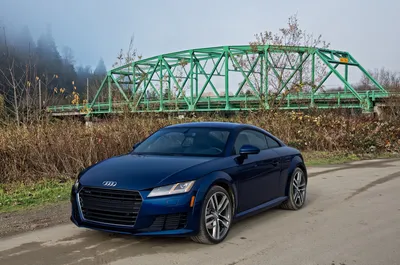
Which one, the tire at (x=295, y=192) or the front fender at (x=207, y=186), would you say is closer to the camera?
the front fender at (x=207, y=186)

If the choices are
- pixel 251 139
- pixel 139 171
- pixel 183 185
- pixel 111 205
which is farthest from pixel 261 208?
pixel 111 205

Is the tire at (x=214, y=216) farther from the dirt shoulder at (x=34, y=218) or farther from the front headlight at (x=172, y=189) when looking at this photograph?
the dirt shoulder at (x=34, y=218)

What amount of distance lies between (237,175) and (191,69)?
2691 inches

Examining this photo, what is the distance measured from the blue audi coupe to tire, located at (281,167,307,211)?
0.39 m

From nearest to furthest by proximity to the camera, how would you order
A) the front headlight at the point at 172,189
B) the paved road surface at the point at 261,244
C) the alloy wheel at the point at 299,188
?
the paved road surface at the point at 261,244, the front headlight at the point at 172,189, the alloy wheel at the point at 299,188

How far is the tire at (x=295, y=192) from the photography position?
7.04m

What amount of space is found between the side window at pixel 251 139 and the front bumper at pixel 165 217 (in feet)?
4.87

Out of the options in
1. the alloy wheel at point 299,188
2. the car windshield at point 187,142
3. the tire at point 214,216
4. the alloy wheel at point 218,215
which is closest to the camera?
the tire at point 214,216

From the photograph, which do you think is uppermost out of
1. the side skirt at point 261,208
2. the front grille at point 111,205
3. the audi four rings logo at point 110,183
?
the audi four rings logo at point 110,183

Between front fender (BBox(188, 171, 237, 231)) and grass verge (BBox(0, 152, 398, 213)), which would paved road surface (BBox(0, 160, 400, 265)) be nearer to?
front fender (BBox(188, 171, 237, 231))

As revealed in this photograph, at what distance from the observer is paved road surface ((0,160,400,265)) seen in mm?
4613

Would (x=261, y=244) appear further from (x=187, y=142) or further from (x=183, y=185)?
(x=187, y=142)

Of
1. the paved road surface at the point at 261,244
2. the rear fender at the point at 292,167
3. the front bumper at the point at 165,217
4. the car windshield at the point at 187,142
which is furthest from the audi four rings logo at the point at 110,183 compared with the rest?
the rear fender at the point at 292,167

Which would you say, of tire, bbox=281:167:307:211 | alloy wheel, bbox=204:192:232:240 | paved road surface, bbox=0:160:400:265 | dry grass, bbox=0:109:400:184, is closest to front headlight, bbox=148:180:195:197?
alloy wheel, bbox=204:192:232:240
